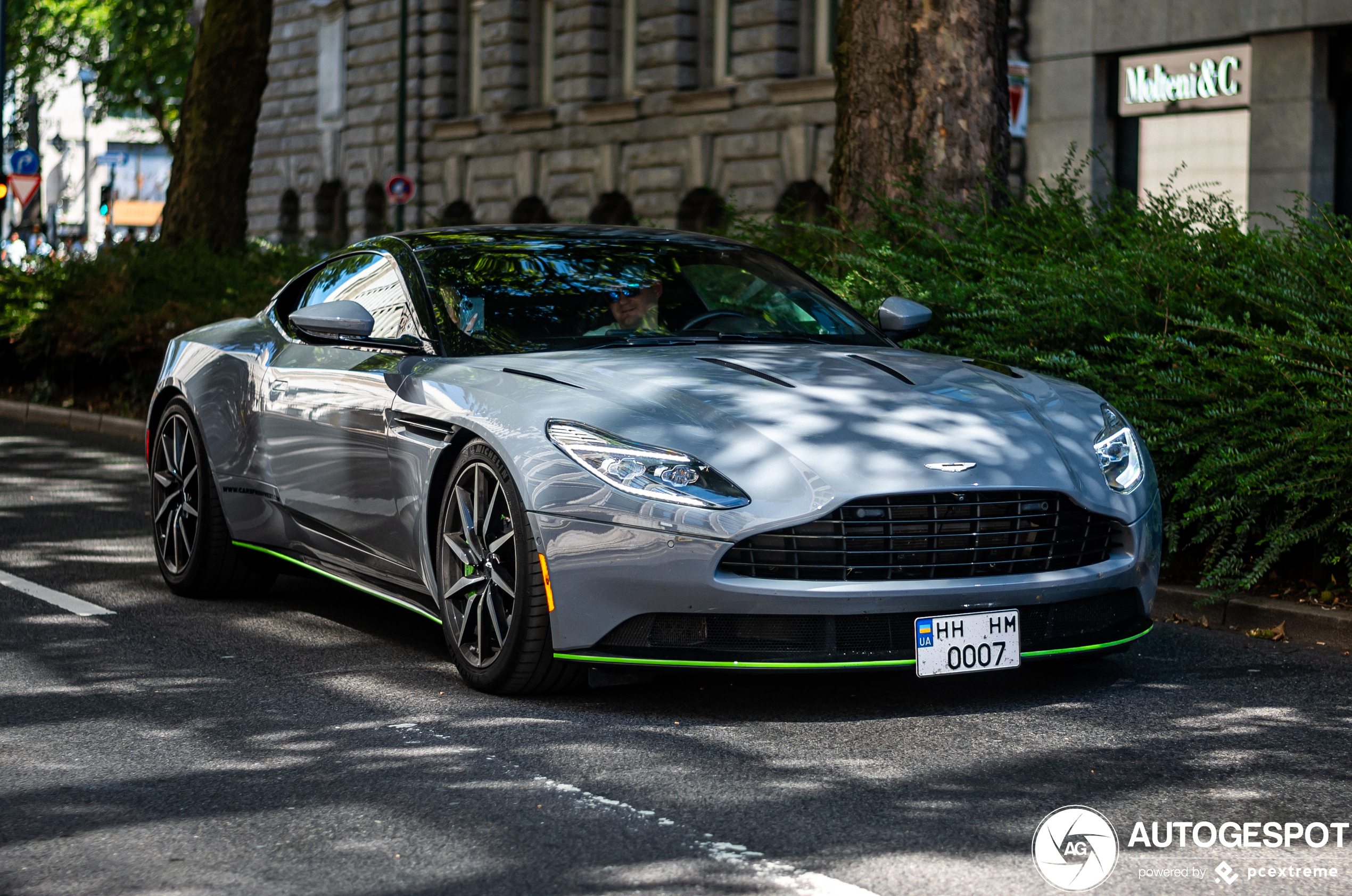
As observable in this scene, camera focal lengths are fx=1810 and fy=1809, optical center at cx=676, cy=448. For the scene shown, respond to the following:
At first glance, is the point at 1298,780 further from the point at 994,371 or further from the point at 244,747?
the point at 244,747

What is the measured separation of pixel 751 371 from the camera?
18.2 ft

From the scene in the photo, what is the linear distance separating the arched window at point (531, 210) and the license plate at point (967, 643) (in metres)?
27.0

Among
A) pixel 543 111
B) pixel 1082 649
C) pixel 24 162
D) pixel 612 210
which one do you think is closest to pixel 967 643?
pixel 1082 649

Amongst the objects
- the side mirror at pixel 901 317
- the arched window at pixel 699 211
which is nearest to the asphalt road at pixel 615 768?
the side mirror at pixel 901 317

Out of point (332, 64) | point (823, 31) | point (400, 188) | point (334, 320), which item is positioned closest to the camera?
point (334, 320)

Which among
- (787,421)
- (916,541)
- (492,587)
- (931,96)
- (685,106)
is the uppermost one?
(685,106)

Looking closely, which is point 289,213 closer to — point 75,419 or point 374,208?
point 374,208

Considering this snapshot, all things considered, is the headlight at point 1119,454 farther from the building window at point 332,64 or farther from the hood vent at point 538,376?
the building window at point 332,64

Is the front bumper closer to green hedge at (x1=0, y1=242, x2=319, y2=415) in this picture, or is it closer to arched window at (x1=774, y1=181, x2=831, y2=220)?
green hedge at (x1=0, y1=242, x2=319, y2=415)

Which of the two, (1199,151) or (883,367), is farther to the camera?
(1199,151)

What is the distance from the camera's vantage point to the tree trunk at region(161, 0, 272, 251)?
1878cm

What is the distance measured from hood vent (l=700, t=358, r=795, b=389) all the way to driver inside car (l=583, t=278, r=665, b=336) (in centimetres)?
50

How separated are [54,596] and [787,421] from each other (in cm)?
361

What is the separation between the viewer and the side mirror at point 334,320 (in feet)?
19.6
